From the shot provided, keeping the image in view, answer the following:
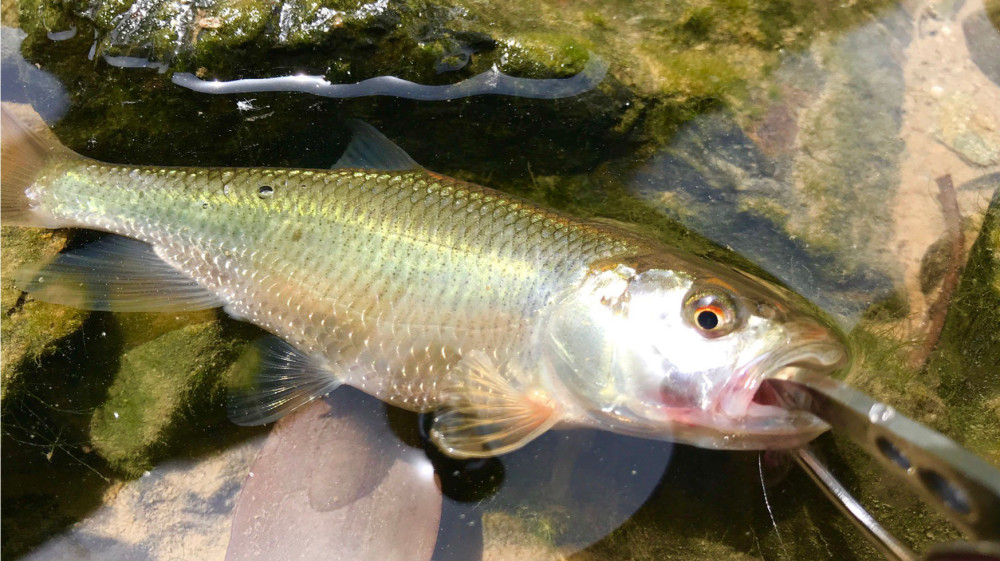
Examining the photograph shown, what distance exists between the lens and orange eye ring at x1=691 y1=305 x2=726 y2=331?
2.16 metres

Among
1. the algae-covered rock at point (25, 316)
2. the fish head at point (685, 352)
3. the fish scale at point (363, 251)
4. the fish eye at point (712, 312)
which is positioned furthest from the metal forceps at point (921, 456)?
the algae-covered rock at point (25, 316)

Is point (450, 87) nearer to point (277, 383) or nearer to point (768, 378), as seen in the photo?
point (277, 383)

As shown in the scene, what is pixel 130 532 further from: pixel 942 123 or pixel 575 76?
pixel 942 123

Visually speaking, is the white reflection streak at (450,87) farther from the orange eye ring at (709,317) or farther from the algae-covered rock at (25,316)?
the orange eye ring at (709,317)

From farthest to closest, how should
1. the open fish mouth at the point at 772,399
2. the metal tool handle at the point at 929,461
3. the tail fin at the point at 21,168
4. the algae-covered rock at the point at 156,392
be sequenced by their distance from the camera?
1. the algae-covered rock at the point at 156,392
2. the tail fin at the point at 21,168
3. the open fish mouth at the point at 772,399
4. the metal tool handle at the point at 929,461

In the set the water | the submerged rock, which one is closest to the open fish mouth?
the water

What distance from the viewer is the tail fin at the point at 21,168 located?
278cm

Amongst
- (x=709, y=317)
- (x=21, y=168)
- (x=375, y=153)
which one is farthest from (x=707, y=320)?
(x=21, y=168)

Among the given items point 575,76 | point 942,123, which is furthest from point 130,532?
point 942,123

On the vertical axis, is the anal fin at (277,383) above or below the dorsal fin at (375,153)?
below

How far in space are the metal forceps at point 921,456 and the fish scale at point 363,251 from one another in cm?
84

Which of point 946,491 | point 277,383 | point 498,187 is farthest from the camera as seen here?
point 498,187

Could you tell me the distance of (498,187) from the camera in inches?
128

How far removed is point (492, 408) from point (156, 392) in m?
1.76
